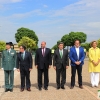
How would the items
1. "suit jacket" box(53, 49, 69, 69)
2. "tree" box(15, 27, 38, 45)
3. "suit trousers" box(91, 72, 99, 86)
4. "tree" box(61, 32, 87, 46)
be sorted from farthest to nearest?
"tree" box(61, 32, 87, 46), "tree" box(15, 27, 38, 45), "suit trousers" box(91, 72, 99, 86), "suit jacket" box(53, 49, 69, 69)

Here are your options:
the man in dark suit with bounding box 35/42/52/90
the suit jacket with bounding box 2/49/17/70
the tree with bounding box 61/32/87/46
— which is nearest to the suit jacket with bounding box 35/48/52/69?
the man in dark suit with bounding box 35/42/52/90

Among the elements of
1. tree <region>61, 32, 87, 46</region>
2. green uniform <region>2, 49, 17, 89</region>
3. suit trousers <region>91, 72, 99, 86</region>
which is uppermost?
tree <region>61, 32, 87, 46</region>

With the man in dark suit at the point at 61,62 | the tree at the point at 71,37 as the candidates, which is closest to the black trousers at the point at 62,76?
the man in dark suit at the point at 61,62

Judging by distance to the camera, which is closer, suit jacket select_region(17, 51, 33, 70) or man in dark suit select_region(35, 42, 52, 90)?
suit jacket select_region(17, 51, 33, 70)

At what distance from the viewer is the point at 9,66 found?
973 centimetres

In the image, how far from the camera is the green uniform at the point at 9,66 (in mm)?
9750

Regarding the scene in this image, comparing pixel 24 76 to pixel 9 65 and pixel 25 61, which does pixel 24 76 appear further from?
pixel 9 65

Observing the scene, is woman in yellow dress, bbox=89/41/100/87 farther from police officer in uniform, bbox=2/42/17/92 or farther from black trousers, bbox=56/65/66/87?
police officer in uniform, bbox=2/42/17/92

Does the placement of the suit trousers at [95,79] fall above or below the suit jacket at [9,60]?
below

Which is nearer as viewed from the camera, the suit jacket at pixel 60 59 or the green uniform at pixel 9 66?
the green uniform at pixel 9 66

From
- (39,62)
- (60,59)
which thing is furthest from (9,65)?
(60,59)

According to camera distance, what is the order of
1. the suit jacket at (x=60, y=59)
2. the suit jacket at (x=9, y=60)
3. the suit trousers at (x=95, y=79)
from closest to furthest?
the suit jacket at (x=9, y=60) < the suit jacket at (x=60, y=59) < the suit trousers at (x=95, y=79)

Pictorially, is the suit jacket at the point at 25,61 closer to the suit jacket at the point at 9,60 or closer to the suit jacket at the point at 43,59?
the suit jacket at the point at 9,60

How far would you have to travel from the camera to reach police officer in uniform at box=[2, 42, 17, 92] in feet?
32.0
